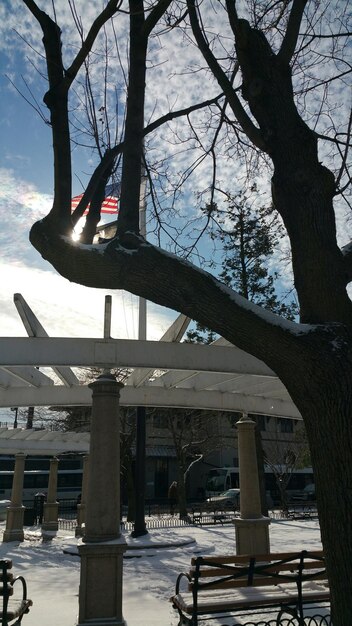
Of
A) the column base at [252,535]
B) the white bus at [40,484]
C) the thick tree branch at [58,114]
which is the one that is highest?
the thick tree branch at [58,114]

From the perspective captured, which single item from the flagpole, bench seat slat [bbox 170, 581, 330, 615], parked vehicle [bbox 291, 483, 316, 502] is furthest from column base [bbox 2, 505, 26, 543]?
parked vehicle [bbox 291, 483, 316, 502]

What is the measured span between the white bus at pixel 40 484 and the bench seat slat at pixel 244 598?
32240mm

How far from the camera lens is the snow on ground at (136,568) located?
743 centimetres

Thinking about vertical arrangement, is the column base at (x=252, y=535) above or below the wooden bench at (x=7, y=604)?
above

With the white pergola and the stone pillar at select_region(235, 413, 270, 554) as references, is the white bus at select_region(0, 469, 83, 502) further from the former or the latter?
the stone pillar at select_region(235, 413, 270, 554)

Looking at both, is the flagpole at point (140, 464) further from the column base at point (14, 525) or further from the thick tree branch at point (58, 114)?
the thick tree branch at point (58, 114)

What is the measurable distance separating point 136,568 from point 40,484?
87.9ft

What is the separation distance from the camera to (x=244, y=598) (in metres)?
6.16

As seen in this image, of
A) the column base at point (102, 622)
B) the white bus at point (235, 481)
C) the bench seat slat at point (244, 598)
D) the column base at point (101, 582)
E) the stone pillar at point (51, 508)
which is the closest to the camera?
the bench seat slat at point (244, 598)

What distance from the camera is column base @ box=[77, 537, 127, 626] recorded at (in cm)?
629

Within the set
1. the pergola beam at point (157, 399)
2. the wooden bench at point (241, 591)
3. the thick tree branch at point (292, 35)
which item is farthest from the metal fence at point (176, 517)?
the thick tree branch at point (292, 35)

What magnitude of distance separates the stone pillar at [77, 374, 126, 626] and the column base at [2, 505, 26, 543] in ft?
43.0

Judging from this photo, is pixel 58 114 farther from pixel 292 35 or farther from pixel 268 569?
pixel 268 569

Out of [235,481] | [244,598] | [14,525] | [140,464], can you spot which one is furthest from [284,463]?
[244,598]
